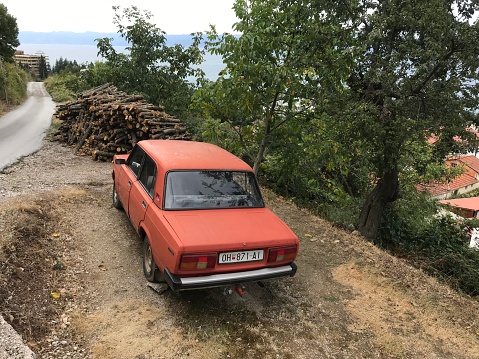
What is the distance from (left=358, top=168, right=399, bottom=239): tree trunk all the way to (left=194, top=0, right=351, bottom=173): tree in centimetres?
322

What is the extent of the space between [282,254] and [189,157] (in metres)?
2.00

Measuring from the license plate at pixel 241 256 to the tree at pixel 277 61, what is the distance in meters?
3.62

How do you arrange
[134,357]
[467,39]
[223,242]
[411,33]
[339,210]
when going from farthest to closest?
[339,210], [411,33], [467,39], [223,242], [134,357]

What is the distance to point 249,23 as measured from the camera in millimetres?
7230

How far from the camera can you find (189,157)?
548 cm

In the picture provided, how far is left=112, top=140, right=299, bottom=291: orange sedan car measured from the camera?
13.4 ft

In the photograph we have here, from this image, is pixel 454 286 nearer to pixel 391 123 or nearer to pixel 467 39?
pixel 391 123

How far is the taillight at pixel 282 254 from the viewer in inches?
175

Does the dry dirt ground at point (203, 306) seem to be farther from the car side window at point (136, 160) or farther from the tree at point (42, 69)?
the tree at point (42, 69)

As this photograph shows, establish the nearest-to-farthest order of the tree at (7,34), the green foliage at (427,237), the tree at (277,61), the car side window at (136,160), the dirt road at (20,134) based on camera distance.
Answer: the car side window at (136,160) → the tree at (277,61) → the green foliage at (427,237) → the dirt road at (20,134) → the tree at (7,34)

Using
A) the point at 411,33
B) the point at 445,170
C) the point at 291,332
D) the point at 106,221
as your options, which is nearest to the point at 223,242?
the point at 291,332

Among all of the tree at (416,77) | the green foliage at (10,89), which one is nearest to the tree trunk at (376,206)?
the tree at (416,77)

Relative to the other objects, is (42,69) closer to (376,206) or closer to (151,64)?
(151,64)

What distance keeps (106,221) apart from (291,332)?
423 cm
